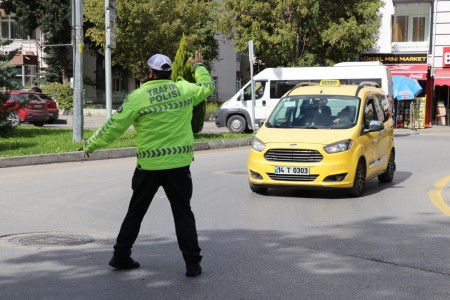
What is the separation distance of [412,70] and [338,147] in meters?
27.9

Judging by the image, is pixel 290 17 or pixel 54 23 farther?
pixel 54 23

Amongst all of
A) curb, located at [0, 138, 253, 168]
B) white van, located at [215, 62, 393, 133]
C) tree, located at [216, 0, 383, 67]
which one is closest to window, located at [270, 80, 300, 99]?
white van, located at [215, 62, 393, 133]

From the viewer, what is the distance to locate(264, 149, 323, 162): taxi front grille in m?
10.6

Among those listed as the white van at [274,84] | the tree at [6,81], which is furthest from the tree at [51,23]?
the tree at [6,81]

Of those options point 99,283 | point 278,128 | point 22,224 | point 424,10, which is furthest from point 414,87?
point 99,283

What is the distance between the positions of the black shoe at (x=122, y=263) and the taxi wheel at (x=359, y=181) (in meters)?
5.29

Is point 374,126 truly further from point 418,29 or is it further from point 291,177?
point 418,29

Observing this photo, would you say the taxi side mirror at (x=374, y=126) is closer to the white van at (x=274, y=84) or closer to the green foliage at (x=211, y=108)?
the white van at (x=274, y=84)

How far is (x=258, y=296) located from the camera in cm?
538

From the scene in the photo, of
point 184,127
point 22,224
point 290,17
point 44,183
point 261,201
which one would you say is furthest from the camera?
point 290,17

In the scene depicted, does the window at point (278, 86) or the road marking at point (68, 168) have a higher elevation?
the window at point (278, 86)

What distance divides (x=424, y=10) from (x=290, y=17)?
760 cm

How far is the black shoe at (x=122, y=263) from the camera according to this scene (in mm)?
6129

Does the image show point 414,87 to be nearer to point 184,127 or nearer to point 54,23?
point 54,23
